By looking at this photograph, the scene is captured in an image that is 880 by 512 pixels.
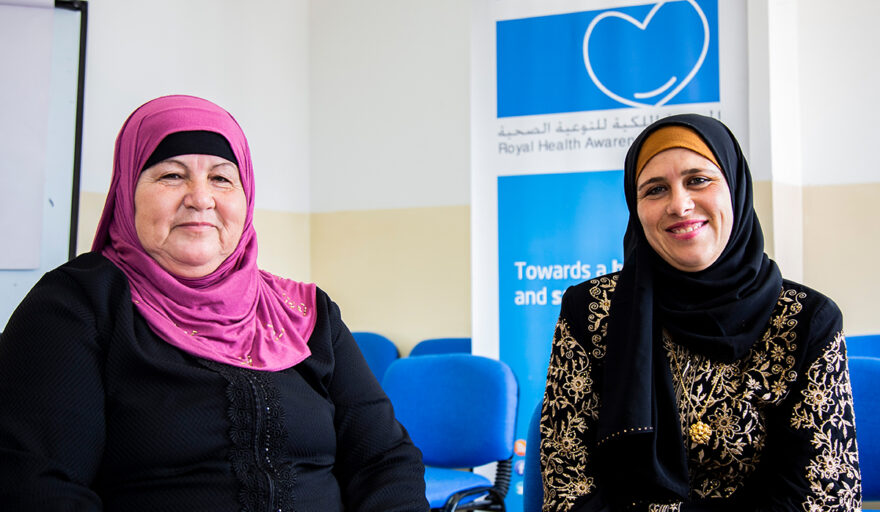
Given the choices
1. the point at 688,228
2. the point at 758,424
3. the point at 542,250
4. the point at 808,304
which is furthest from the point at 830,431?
the point at 542,250

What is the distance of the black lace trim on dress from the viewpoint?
4.27 feet

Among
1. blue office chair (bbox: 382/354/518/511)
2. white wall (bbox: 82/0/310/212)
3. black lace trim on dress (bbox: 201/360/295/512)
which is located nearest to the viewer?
black lace trim on dress (bbox: 201/360/295/512)

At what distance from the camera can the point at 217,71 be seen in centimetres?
365

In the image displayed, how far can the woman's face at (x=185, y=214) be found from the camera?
1.40 m

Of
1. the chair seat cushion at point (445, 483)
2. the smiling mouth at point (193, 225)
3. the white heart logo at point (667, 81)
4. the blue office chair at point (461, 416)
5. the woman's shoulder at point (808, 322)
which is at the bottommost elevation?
the chair seat cushion at point (445, 483)

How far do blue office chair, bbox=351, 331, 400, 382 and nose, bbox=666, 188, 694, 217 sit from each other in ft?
8.43

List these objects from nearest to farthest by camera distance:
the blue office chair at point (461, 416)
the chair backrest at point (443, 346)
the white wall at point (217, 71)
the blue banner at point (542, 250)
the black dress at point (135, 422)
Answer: the black dress at point (135, 422) < the blue office chair at point (461, 416) < the blue banner at point (542, 250) < the white wall at point (217, 71) < the chair backrest at point (443, 346)

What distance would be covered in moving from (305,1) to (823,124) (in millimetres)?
2733

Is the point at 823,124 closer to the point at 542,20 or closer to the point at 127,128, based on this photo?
the point at 542,20

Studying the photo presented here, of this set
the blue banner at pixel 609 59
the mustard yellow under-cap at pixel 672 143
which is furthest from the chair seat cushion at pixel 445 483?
the blue banner at pixel 609 59

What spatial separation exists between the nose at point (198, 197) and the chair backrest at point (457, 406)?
1295mm

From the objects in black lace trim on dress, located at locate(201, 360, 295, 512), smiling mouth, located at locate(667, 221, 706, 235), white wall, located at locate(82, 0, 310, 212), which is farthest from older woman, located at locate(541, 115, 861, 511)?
white wall, located at locate(82, 0, 310, 212)

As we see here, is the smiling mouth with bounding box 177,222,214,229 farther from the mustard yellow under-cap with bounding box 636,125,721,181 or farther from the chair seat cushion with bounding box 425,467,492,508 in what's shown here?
the chair seat cushion with bounding box 425,467,492,508

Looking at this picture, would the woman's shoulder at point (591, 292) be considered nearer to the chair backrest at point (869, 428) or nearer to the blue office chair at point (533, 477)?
the blue office chair at point (533, 477)
